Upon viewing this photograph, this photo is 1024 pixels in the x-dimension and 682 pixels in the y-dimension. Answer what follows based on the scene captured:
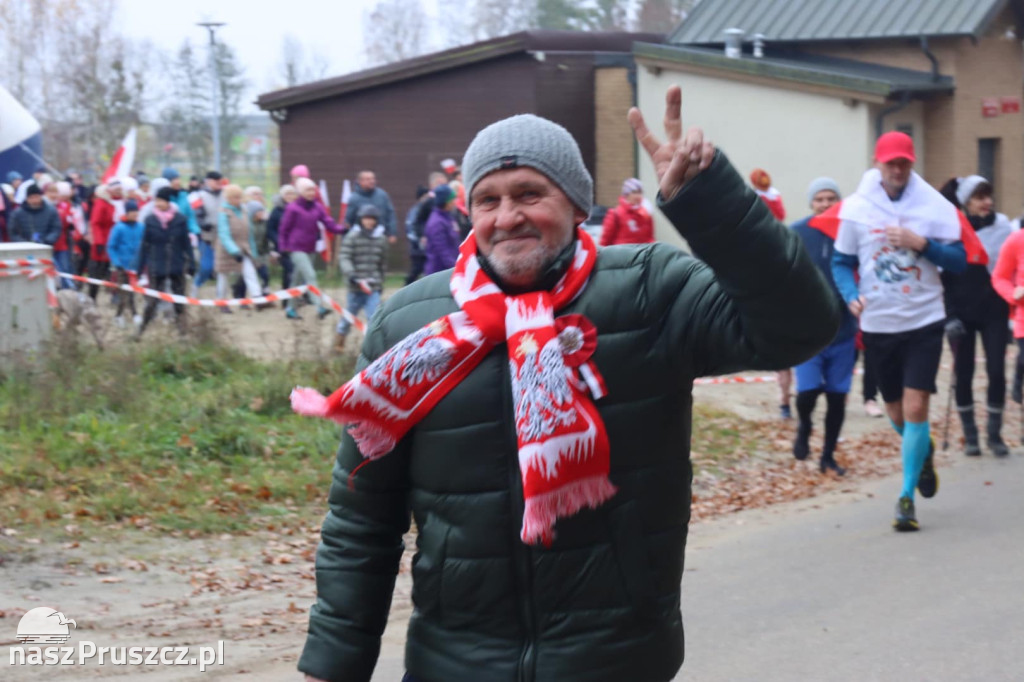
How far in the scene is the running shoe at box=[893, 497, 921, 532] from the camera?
26.8 feet

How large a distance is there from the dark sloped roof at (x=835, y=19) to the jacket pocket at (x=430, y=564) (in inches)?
883

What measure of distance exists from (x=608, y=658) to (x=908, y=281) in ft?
18.9

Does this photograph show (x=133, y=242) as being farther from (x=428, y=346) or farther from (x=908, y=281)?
(x=428, y=346)

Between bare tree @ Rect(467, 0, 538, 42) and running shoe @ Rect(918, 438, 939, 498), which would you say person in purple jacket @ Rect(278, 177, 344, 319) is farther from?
bare tree @ Rect(467, 0, 538, 42)

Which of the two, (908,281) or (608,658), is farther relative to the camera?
(908,281)

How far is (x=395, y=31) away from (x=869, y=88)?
58124 millimetres

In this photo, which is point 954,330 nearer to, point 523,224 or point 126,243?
point 523,224

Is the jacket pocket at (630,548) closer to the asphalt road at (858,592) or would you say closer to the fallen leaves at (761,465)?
the asphalt road at (858,592)

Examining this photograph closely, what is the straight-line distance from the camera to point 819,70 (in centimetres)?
2391

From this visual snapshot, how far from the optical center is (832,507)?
362 inches

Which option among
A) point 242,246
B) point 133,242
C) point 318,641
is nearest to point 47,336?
point 133,242

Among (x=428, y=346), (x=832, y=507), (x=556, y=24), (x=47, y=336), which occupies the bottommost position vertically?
(x=832, y=507)

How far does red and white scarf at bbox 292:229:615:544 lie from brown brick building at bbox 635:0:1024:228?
20.1 m

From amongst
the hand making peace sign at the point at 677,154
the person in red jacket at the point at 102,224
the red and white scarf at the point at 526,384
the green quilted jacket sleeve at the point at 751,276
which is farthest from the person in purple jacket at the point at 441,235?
the hand making peace sign at the point at 677,154
